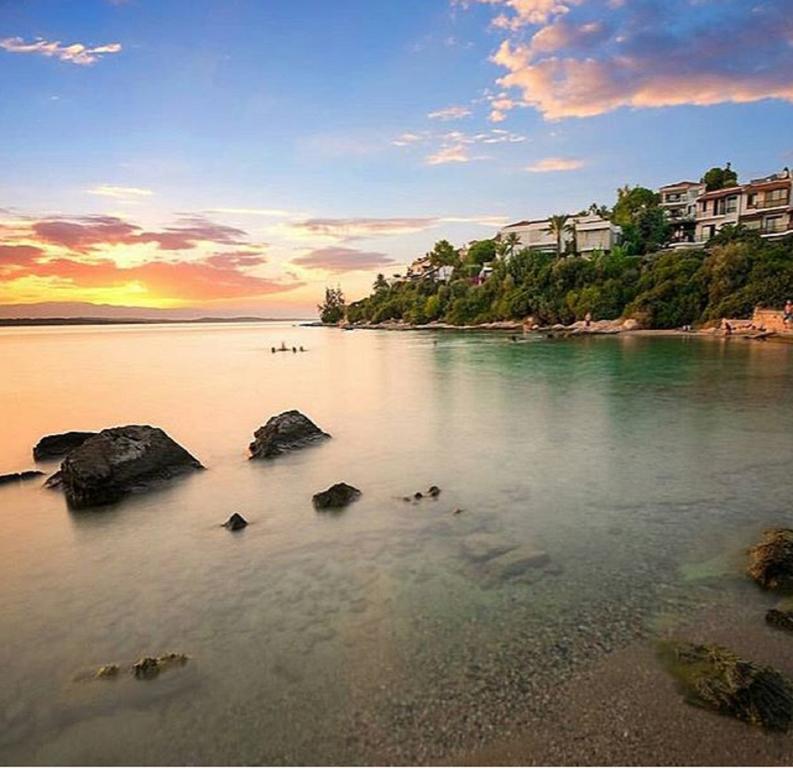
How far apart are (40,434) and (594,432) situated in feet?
58.2

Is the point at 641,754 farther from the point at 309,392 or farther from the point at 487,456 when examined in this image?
the point at 309,392

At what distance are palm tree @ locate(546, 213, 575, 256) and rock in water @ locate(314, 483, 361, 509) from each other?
3455 inches

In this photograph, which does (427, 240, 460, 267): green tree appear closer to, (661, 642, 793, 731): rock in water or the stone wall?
the stone wall

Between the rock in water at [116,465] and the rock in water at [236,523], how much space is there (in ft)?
9.60

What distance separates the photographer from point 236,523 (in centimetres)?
892

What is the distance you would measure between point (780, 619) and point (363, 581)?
4514 mm

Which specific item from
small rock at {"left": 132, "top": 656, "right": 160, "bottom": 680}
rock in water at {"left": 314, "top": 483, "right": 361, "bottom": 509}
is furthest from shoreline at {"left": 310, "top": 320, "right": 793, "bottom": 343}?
small rock at {"left": 132, "top": 656, "right": 160, "bottom": 680}

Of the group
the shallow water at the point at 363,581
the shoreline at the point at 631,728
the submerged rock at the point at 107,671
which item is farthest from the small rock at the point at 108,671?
the shoreline at the point at 631,728

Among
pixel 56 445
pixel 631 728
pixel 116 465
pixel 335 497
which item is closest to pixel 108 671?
pixel 631 728

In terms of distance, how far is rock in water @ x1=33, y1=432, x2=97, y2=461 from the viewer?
1418 cm

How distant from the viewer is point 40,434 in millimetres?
17875

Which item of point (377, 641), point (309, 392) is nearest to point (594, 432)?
point (377, 641)

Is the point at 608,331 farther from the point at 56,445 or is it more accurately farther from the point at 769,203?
the point at 56,445

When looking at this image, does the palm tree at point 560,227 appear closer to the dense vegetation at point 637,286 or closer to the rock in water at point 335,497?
the dense vegetation at point 637,286
